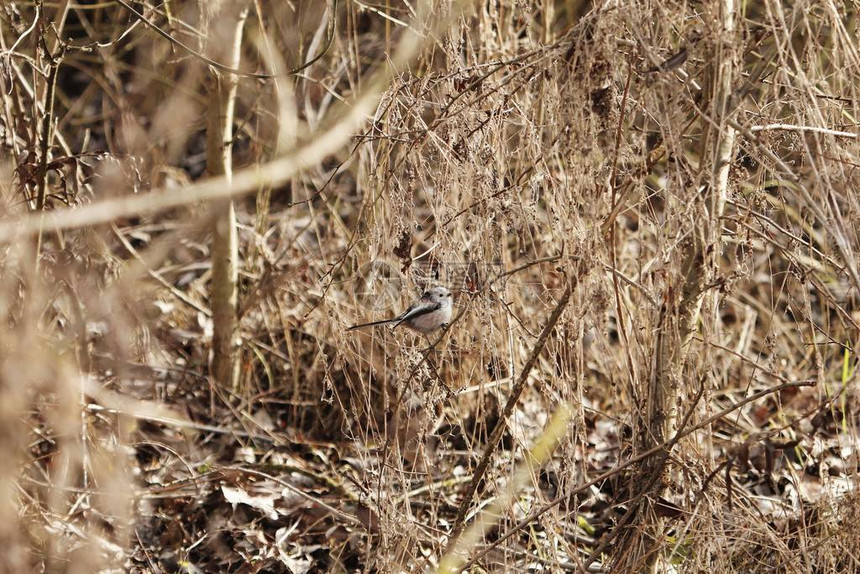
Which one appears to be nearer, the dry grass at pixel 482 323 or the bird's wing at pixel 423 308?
the dry grass at pixel 482 323

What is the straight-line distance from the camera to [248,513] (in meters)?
3.06

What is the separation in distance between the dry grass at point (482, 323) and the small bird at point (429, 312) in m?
0.05

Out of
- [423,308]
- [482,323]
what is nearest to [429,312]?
[423,308]

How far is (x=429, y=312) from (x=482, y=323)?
14cm

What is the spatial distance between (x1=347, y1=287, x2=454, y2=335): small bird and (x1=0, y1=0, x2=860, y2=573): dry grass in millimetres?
45

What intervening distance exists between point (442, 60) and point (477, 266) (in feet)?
4.65

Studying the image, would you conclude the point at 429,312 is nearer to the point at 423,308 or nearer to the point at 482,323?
the point at 423,308

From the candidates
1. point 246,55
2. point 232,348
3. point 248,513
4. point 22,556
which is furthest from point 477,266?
point 246,55

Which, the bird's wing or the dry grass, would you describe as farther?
the bird's wing

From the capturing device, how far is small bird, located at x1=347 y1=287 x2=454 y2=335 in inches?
91.4

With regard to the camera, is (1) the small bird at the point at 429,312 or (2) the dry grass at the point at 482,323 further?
(1) the small bird at the point at 429,312

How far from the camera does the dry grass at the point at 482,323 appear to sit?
2016 mm

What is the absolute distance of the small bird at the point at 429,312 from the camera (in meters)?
2.32

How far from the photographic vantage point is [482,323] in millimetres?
2305
